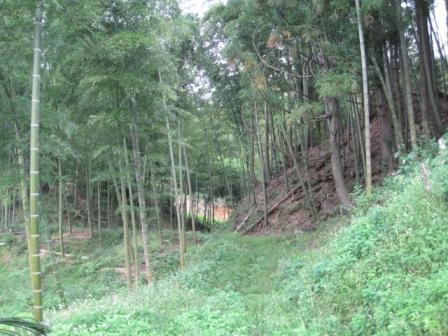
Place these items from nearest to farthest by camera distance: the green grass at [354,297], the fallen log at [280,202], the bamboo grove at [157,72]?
the green grass at [354,297], the bamboo grove at [157,72], the fallen log at [280,202]

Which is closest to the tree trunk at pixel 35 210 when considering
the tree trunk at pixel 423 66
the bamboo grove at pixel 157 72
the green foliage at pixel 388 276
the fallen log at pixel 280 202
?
the bamboo grove at pixel 157 72

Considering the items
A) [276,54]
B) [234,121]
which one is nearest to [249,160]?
[234,121]

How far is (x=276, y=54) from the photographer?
10305 millimetres

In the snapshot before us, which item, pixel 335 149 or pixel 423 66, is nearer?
pixel 423 66

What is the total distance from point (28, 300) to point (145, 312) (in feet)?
19.5

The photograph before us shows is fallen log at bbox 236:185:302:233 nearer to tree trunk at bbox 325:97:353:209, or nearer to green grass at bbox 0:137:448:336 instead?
tree trunk at bbox 325:97:353:209

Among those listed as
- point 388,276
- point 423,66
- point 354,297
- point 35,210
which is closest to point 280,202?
point 423,66

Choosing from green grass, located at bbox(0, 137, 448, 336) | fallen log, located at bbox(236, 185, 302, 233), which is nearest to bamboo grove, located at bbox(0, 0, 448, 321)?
green grass, located at bbox(0, 137, 448, 336)

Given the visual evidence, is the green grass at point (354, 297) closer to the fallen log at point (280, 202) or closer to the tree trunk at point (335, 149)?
the tree trunk at point (335, 149)

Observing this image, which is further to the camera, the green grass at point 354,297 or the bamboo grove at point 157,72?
the bamboo grove at point 157,72

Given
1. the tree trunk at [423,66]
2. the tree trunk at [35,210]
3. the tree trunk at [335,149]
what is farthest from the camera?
the tree trunk at [335,149]

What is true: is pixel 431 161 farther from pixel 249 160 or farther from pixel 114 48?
pixel 249 160

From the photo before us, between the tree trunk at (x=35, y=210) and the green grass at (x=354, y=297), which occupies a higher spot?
the tree trunk at (x=35, y=210)

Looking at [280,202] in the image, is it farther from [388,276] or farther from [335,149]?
[388,276]
